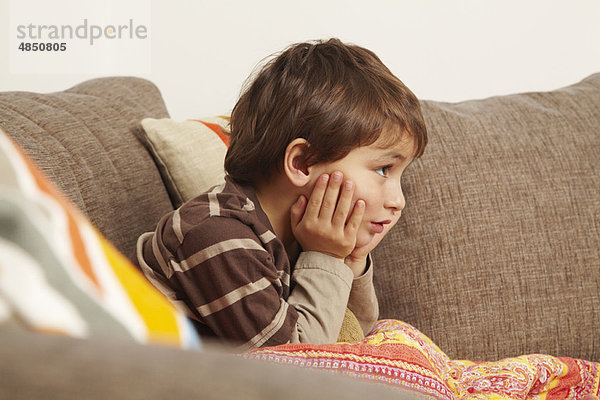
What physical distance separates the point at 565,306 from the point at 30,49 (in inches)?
64.6

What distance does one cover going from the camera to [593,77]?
1613 millimetres

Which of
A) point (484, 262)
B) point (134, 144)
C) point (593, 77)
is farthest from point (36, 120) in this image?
point (593, 77)

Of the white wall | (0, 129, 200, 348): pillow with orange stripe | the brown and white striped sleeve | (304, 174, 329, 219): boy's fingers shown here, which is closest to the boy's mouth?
(304, 174, 329, 219): boy's fingers

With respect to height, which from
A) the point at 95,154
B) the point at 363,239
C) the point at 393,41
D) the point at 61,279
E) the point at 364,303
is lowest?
the point at 364,303

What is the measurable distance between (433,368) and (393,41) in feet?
4.43

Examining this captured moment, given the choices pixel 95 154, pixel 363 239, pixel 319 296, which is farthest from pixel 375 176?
pixel 95 154

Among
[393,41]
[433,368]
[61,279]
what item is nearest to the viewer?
[61,279]

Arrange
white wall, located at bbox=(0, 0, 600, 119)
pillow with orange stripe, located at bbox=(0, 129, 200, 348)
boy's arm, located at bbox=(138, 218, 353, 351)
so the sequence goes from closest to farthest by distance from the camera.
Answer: pillow with orange stripe, located at bbox=(0, 129, 200, 348) → boy's arm, located at bbox=(138, 218, 353, 351) → white wall, located at bbox=(0, 0, 600, 119)

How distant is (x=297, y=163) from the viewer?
3.59 feet

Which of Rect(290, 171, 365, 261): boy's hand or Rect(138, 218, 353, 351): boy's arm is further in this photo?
Rect(290, 171, 365, 261): boy's hand

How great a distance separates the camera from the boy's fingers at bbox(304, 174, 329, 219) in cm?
108

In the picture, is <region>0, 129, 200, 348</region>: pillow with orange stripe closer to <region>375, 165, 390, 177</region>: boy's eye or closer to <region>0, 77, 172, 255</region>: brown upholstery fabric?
<region>0, 77, 172, 255</region>: brown upholstery fabric

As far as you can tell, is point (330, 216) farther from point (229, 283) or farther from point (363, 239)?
point (229, 283)

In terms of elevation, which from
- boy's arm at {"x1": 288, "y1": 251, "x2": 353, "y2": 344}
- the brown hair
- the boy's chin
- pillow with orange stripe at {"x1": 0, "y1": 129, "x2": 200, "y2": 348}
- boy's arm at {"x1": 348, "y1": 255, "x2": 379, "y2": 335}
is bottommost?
boy's arm at {"x1": 348, "y1": 255, "x2": 379, "y2": 335}
